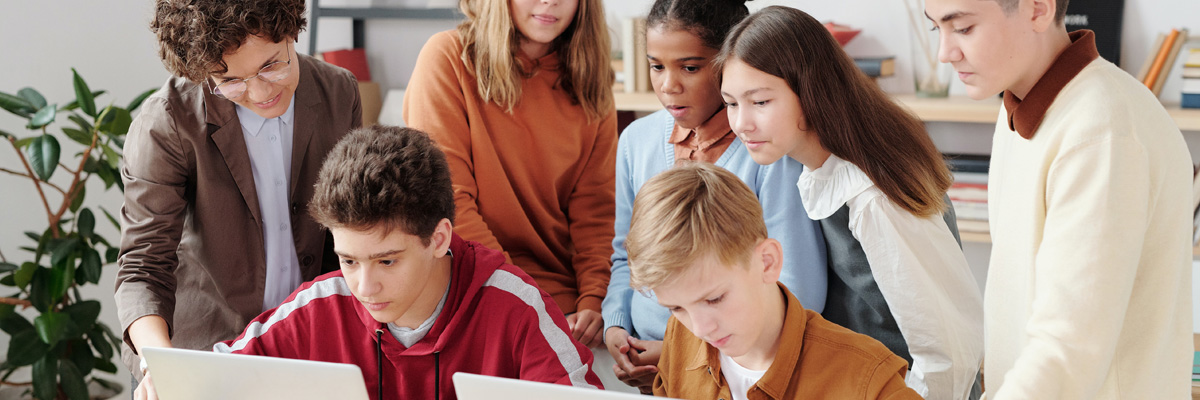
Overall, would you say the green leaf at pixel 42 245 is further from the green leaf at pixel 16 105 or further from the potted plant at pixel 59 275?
the green leaf at pixel 16 105

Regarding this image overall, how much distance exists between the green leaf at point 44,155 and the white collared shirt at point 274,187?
3.57 feet

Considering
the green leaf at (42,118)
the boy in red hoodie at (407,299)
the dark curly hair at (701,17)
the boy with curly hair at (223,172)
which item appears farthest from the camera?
the green leaf at (42,118)

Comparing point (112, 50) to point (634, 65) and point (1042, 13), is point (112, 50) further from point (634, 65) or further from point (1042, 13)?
point (1042, 13)

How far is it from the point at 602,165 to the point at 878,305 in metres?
0.72

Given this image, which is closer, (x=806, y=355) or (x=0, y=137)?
(x=806, y=355)

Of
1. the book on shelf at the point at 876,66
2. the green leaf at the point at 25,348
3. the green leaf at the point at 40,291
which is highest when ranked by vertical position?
the book on shelf at the point at 876,66

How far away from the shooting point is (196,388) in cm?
119

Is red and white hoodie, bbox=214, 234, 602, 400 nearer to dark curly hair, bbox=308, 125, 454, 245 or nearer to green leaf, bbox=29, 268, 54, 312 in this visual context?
dark curly hair, bbox=308, 125, 454, 245

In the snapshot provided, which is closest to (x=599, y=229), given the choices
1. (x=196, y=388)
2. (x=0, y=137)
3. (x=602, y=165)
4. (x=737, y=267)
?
(x=602, y=165)

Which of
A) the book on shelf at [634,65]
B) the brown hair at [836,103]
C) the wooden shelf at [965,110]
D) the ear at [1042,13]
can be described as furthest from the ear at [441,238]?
the book on shelf at [634,65]

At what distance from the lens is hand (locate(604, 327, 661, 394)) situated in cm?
164

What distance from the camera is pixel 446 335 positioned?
Answer: 140 cm

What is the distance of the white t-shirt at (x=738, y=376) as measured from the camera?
130cm

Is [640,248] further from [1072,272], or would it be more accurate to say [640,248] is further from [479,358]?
[1072,272]
